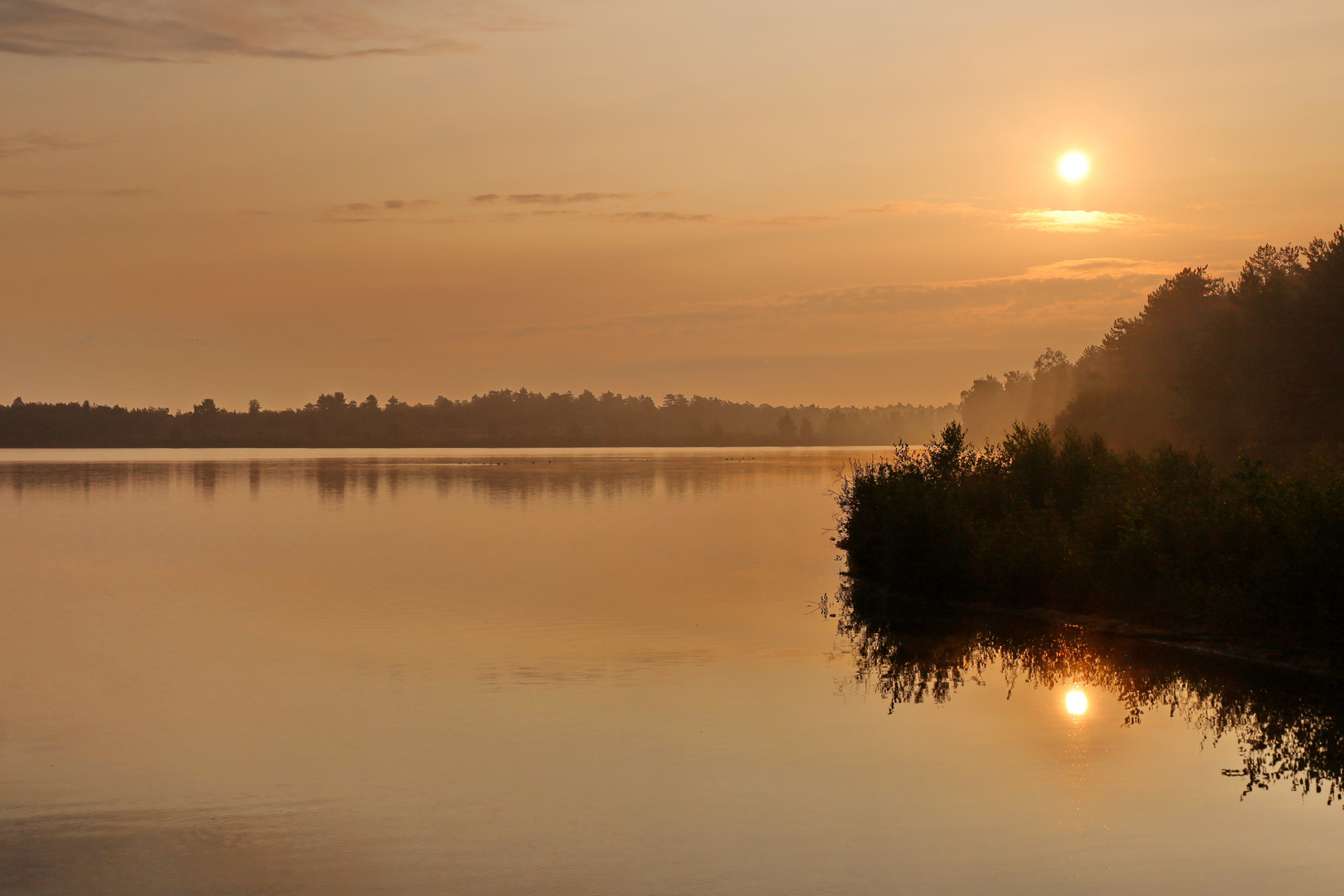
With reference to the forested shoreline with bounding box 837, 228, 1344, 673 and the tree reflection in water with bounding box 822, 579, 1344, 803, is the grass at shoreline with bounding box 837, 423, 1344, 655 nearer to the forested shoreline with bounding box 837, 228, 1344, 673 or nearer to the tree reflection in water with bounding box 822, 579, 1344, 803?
the forested shoreline with bounding box 837, 228, 1344, 673

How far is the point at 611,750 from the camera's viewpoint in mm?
17391

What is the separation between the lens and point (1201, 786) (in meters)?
15.7

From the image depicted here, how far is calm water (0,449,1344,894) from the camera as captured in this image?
12.6 m

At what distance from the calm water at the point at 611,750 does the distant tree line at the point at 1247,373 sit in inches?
1467

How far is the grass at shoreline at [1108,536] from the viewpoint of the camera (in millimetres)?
24734

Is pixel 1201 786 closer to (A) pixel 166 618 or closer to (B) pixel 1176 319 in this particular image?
(A) pixel 166 618

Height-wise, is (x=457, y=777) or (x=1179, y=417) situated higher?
(x=1179, y=417)

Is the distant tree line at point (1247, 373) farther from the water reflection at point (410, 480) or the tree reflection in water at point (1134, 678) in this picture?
the water reflection at point (410, 480)

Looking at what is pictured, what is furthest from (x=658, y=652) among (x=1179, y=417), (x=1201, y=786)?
(x=1179, y=417)

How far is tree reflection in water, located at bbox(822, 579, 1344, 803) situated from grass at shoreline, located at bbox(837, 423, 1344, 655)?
80.9 inches

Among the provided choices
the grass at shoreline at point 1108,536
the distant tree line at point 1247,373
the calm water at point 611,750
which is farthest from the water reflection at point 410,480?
the calm water at point 611,750

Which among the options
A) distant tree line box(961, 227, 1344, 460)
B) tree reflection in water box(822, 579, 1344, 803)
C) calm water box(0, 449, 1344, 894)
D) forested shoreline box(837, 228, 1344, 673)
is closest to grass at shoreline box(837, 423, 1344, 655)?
forested shoreline box(837, 228, 1344, 673)

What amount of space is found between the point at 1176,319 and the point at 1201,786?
104 meters

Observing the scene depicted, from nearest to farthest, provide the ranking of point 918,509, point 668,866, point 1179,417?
1. point 668,866
2. point 918,509
3. point 1179,417
